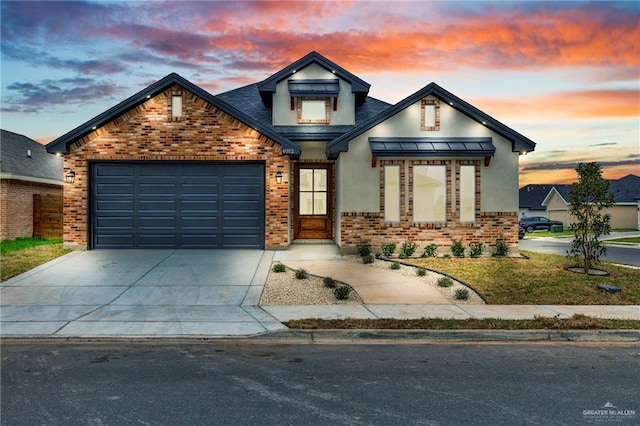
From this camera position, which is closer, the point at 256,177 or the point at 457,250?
the point at 457,250

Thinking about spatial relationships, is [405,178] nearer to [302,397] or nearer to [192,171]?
[192,171]

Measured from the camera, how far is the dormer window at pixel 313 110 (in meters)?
18.4

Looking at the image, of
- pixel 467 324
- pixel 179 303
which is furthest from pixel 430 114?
pixel 179 303

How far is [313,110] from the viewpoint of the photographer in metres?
18.5

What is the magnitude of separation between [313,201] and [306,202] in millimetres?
278

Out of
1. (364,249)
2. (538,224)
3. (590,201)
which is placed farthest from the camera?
(538,224)

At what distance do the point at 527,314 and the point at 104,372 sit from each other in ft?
23.6

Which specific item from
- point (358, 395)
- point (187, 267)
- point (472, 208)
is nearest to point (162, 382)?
point (358, 395)

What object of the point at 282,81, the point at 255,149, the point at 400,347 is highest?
the point at 282,81

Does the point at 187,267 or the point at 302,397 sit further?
the point at 187,267

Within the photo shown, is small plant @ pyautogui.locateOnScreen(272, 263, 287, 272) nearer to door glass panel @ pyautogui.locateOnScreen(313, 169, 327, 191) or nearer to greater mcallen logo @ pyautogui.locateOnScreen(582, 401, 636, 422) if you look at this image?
door glass panel @ pyautogui.locateOnScreen(313, 169, 327, 191)

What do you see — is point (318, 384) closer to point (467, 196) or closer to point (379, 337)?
point (379, 337)

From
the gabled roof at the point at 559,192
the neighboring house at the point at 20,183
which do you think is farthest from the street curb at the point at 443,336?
the gabled roof at the point at 559,192

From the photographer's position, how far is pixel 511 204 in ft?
51.2
